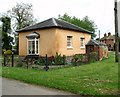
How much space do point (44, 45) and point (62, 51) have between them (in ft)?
7.48

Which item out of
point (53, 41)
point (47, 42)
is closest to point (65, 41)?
point (53, 41)

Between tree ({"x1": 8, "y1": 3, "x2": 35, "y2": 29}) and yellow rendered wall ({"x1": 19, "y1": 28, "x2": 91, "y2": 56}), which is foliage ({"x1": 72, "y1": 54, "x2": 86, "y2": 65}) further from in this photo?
tree ({"x1": 8, "y1": 3, "x2": 35, "y2": 29})

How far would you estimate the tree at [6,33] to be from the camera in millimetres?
53022

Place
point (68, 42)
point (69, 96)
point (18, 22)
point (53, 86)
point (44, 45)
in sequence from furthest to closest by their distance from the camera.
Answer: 1. point (18, 22)
2. point (68, 42)
3. point (44, 45)
4. point (53, 86)
5. point (69, 96)

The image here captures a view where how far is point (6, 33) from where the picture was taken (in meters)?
54.2

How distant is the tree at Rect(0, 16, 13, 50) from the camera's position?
5302cm

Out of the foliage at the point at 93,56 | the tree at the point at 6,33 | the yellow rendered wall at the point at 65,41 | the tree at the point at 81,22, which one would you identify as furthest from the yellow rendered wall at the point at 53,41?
the tree at the point at 81,22

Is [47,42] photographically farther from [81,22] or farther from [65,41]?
[81,22]

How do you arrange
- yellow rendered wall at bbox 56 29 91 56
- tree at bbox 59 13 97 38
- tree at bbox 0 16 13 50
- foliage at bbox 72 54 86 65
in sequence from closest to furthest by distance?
foliage at bbox 72 54 86 65
yellow rendered wall at bbox 56 29 91 56
tree at bbox 0 16 13 50
tree at bbox 59 13 97 38

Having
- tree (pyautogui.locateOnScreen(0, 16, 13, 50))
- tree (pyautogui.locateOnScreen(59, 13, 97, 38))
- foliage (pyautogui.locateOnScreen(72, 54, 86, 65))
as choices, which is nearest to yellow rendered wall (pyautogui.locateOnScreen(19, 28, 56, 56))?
foliage (pyautogui.locateOnScreen(72, 54, 86, 65))

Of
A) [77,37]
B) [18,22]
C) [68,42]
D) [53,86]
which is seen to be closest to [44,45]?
[68,42]

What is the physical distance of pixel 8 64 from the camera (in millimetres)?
22391

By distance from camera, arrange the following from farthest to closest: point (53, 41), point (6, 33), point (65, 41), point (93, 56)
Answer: point (6, 33) → point (65, 41) → point (53, 41) → point (93, 56)

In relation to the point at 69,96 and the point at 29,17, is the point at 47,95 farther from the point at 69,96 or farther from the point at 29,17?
the point at 29,17
